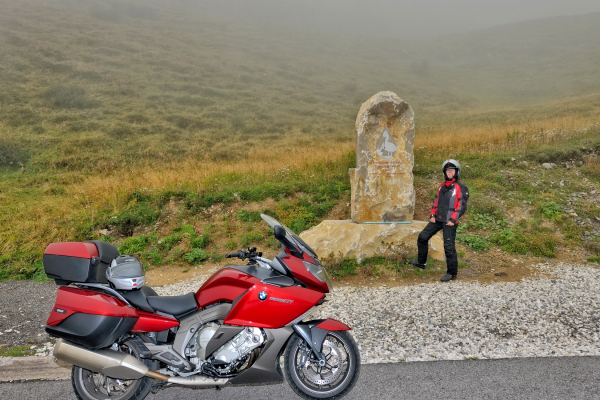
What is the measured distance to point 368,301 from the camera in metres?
6.05

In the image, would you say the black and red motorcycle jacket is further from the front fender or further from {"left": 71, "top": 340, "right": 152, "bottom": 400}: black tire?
{"left": 71, "top": 340, "right": 152, "bottom": 400}: black tire

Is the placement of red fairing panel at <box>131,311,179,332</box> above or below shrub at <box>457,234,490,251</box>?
above

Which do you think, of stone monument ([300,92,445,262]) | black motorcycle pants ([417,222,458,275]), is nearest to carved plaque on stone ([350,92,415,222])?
stone monument ([300,92,445,262])

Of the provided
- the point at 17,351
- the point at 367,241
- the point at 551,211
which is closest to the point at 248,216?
the point at 367,241

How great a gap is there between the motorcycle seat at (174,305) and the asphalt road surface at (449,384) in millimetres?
918

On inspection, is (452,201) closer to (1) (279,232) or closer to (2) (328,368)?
(2) (328,368)

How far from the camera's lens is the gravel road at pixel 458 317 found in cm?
445

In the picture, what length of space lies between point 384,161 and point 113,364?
21.3 feet

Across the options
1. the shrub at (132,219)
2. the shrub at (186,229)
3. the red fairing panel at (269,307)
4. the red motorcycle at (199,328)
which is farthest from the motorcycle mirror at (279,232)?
the shrub at (132,219)

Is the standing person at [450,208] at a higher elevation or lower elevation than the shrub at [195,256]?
higher

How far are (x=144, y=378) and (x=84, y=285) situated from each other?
0.96 m

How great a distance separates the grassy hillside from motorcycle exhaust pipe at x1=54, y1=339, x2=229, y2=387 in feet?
17.8

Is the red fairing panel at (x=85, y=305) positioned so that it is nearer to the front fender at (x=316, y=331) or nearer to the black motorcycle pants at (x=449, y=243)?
the front fender at (x=316, y=331)

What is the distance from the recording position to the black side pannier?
332cm
